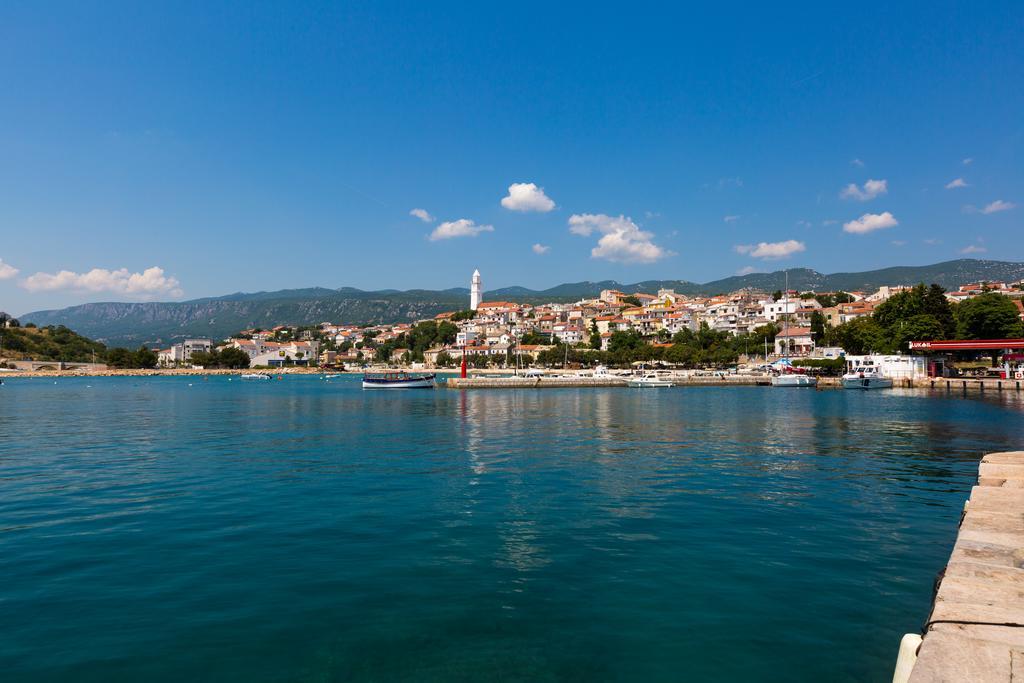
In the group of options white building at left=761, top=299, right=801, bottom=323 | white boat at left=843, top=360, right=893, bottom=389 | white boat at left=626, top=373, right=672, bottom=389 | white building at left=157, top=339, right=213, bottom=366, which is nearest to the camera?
white boat at left=843, top=360, right=893, bottom=389

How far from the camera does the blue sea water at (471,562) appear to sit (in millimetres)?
5887

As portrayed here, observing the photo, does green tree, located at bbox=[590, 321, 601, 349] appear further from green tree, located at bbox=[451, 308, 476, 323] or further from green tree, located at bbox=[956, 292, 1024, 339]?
green tree, located at bbox=[956, 292, 1024, 339]

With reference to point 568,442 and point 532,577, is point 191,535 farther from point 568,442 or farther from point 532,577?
point 568,442

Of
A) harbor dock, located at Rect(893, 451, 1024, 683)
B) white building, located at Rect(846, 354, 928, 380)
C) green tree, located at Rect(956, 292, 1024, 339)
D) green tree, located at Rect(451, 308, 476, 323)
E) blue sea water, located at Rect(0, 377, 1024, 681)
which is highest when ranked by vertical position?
green tree, located at Rect(451, 308, 476, 323)

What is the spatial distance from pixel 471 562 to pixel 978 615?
581cm

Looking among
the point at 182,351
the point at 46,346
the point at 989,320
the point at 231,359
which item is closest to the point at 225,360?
the point at 231,359

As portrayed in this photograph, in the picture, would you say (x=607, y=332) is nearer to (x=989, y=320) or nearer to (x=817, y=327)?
(x=817, y=327)

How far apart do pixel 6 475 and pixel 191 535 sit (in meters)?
9.30

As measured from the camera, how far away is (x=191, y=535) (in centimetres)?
1009

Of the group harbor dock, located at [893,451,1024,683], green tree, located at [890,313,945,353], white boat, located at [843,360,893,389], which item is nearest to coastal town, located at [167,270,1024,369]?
green tree, located at [890,313,945,353]

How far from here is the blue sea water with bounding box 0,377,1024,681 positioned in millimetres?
5887

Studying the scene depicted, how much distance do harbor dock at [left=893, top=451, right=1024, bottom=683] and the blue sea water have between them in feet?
3.72

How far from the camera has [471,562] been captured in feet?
28.3

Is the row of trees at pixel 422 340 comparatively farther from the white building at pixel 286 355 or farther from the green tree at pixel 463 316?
the white building at pixel 286 355
